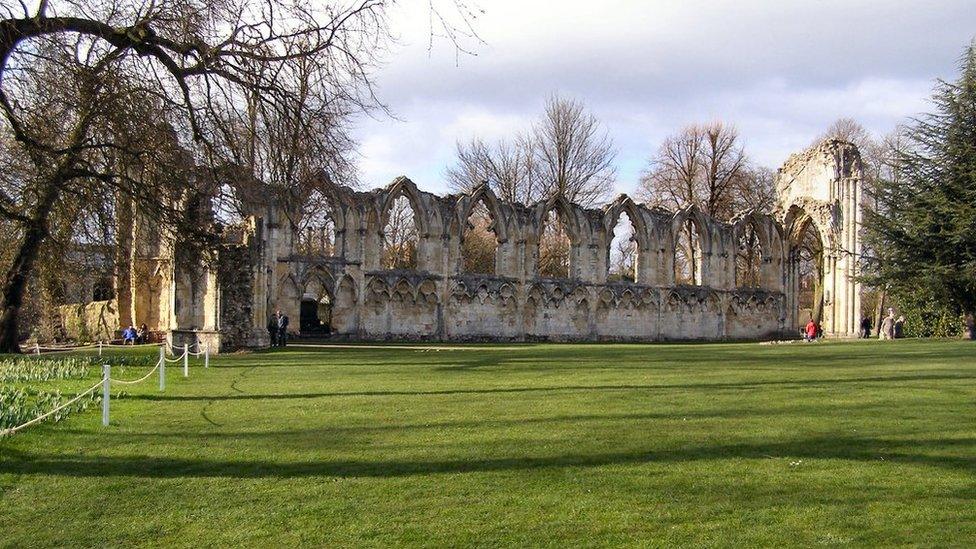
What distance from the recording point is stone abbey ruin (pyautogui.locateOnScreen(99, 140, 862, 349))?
1053 inches

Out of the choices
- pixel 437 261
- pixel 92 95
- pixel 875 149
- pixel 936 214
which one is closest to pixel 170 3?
pixel 92 95

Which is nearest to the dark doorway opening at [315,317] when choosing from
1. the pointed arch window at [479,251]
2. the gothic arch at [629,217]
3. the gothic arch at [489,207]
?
the gothic arch at [489,207]

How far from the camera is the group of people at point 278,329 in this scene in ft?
91.0

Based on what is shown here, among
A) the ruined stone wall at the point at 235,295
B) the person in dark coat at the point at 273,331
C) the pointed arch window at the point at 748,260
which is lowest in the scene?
the person in dark coat at the point at 273,331

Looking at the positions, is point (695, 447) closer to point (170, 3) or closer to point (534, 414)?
point (534, 414)

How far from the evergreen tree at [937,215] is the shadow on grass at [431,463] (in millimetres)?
23400

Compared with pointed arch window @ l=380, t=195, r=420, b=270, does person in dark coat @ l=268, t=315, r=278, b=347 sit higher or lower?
lower

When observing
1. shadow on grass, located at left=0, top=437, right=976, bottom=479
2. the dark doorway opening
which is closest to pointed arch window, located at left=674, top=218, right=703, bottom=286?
the dark doorway opening

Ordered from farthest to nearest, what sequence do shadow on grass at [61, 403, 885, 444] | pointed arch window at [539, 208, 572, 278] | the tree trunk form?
pointed arch window at [539, 208, 572, 278] < the tree trunk < shadow on grass at [61, 403, 885, 444]

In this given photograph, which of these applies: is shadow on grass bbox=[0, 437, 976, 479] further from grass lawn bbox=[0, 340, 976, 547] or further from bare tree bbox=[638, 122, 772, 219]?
bare tree bbox=[638, 122, 772, 219]

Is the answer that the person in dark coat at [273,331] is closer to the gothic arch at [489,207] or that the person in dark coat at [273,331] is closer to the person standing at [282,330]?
the person standing at [282,330]

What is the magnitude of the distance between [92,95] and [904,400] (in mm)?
12078

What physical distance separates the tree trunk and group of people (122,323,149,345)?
814 cm

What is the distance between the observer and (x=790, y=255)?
44.5 meters
